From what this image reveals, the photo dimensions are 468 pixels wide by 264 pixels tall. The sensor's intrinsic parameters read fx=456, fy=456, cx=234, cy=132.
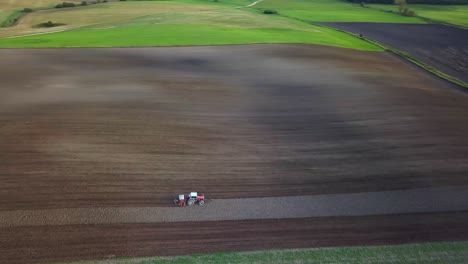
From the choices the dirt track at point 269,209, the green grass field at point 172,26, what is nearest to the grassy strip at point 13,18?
the green grass field at point 172,26

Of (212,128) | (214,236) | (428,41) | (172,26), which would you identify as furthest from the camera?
(428,41)

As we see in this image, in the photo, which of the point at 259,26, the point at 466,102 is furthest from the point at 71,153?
the point at 259,26

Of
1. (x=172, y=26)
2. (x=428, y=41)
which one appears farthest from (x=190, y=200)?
(x=428, y=41)

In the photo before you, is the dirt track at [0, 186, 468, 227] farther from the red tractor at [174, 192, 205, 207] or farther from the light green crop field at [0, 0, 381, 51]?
the light green crop field at [0, 0, 381, 51]

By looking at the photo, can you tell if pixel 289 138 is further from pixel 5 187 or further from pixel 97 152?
pixel 5 187

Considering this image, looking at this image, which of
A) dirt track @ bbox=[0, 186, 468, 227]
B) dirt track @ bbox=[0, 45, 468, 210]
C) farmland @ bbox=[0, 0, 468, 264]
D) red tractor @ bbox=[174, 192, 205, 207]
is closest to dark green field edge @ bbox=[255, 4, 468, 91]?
farmland @ bbox=[0, 0, 468, 264]

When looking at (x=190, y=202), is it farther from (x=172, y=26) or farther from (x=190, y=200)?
(x=172, y=26)
